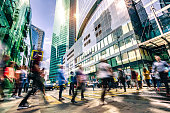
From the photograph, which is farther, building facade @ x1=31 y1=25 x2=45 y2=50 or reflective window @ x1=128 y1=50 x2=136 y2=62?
building facade @ x1=31 y1=25 x2=45 y2=50

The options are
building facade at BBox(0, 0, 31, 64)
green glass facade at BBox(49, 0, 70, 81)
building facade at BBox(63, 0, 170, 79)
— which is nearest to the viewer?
building facade at BBox(0, 0, 31, 64)

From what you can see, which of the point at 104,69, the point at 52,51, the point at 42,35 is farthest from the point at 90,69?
the point at 42,35

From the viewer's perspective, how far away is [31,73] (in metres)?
3.24

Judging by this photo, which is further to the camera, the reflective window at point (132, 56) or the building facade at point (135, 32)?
the reflective window at point (132, 56)

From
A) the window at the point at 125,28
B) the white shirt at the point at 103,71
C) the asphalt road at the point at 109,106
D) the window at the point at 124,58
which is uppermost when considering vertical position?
the window at the point at 125,28

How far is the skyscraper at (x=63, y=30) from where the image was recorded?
364ft

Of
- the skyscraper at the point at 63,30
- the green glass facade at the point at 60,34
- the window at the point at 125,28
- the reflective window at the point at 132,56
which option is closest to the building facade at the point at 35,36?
the green glass facade at the point at 60,34

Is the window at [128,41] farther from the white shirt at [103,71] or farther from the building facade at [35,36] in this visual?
the building facade at [35,36]

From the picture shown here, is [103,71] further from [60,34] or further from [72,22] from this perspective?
[60,34]

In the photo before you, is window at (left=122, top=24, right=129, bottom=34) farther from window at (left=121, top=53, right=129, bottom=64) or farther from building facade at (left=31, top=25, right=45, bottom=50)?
building facade at (left=31, top=25, right=45, bottom=50)

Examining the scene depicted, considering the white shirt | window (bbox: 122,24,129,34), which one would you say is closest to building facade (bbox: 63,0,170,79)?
window (bbox: 122,24,129,34)

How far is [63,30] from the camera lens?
11869 centimetres

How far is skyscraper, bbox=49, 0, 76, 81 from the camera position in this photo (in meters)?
111

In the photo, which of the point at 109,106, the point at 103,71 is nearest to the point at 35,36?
the point at 103,71
